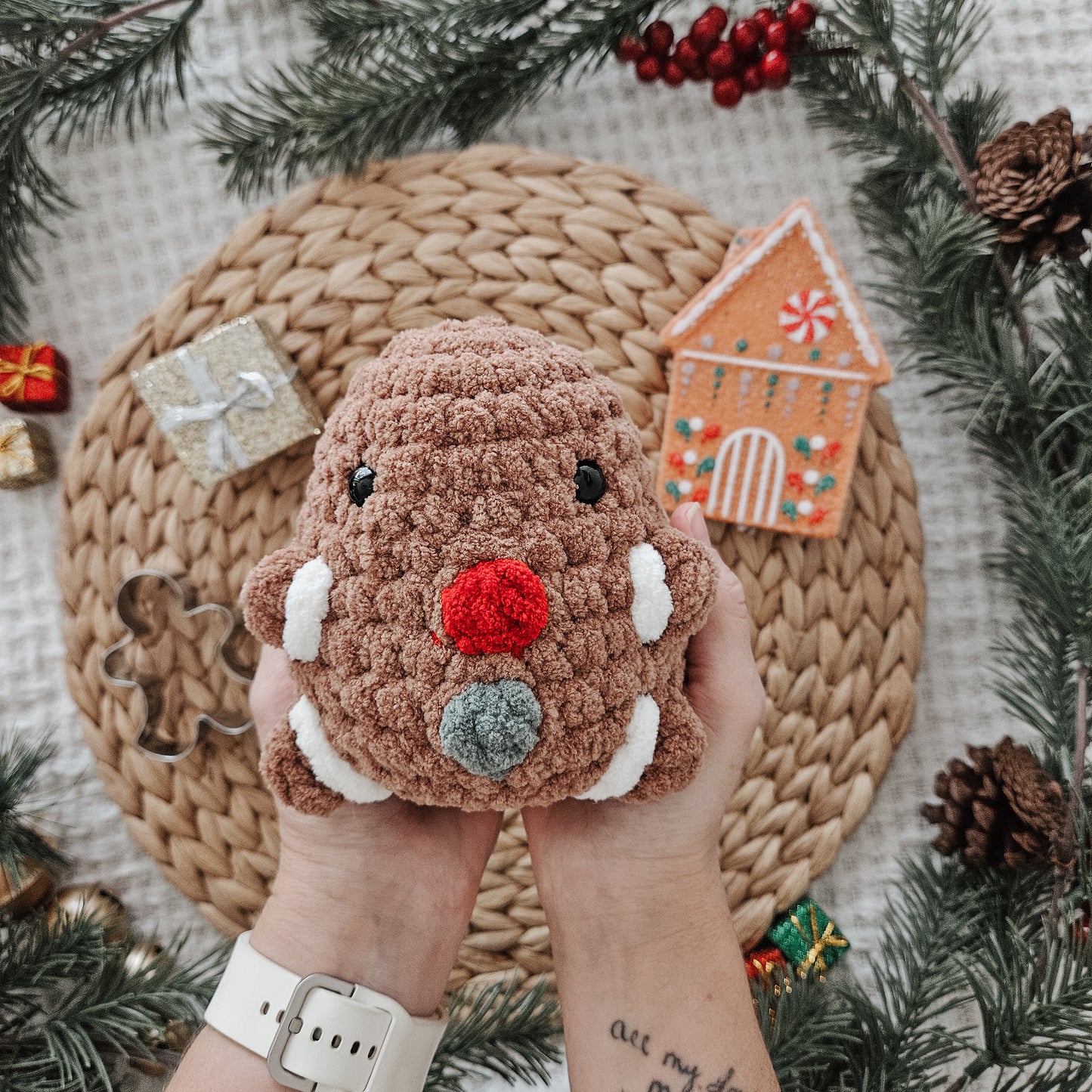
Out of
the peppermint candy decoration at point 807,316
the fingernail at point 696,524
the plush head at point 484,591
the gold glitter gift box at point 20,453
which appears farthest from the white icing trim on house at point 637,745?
the gold glitter gift box at point 20,453

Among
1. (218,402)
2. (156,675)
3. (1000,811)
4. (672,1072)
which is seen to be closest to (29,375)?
(218,402)

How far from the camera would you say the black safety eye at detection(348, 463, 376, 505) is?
534mm

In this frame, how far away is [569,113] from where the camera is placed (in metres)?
0.98

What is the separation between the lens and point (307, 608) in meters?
0.54

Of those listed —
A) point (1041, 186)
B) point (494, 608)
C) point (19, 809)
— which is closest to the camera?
point (494, 608)

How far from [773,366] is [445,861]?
51cm

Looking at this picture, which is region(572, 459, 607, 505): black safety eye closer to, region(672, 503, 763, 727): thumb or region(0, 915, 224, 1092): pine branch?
region(672, 503, 763, 727): thumb

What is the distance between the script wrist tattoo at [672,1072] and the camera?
68cm

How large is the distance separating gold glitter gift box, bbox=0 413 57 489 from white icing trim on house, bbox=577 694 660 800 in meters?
0.69

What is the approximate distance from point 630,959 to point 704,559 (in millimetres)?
330

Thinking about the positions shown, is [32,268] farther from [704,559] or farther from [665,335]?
[704,559]

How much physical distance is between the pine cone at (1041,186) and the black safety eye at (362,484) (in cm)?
59

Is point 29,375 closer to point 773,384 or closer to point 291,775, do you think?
point 291,775

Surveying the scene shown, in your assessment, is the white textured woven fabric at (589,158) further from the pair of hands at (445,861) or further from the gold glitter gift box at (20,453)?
the pair of hands at (445,861)
